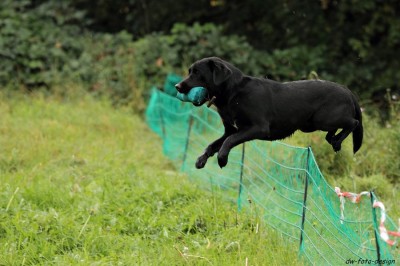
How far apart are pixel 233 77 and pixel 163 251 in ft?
5.02

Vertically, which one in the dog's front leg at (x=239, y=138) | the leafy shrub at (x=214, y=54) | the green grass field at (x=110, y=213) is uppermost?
the dog's front leg at (x=239, y=138)

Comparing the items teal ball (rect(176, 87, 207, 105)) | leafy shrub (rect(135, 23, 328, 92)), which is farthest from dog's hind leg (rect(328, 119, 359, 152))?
leafy shrub (rect(135, 23, 328, 92))

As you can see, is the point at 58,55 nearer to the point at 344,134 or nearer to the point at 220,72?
the point at 220,72

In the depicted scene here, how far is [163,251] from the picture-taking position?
5.24m

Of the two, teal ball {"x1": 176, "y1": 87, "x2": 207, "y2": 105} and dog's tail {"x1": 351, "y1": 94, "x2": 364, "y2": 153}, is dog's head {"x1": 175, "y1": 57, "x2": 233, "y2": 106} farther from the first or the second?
dog's tail {"x1": 351, "y1": 94, "x2": 364, "y2": 153}

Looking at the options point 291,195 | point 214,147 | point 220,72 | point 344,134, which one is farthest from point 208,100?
point 291,195

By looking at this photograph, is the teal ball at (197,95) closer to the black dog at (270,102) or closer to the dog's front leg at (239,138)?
the black dog at (270,102)

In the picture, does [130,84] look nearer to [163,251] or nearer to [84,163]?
[84,163]

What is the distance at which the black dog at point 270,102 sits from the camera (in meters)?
4.62

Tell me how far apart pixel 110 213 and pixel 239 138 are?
82.8 inches

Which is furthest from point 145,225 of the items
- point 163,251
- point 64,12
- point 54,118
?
point 64,12

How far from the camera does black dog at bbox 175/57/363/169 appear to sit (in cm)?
462

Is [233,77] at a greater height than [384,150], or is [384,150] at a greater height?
[233,77]

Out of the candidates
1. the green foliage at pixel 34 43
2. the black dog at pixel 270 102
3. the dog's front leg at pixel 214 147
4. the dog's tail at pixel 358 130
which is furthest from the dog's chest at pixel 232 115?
the green foliage at pixel 34 43
